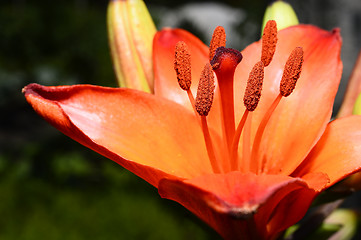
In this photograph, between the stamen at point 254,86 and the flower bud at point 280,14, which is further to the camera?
the flower bud at point 280,14

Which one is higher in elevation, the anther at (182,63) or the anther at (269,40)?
the anther at (269,40)

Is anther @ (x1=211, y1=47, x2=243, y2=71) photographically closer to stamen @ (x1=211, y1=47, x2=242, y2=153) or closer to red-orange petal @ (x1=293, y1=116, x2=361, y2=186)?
stamen @ (x1=211, y1=47, x2=242, y2=153)

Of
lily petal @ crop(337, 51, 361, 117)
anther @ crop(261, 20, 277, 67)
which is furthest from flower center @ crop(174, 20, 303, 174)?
lily petal @ crop(337, 51, 361, 117)

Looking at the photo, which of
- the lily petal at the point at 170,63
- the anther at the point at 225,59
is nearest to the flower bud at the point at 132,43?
the lily petal at the point at 170,63

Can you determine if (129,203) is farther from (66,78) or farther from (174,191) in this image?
(174,191)

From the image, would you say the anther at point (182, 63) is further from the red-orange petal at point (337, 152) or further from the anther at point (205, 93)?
the red-orange petal at point (337, 152)

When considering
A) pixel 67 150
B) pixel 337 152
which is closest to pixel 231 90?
pixel 337 152

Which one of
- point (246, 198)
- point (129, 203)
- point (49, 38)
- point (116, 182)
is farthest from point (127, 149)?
point (49, 38)

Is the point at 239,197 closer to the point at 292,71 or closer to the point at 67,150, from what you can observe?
the point at 292,71
